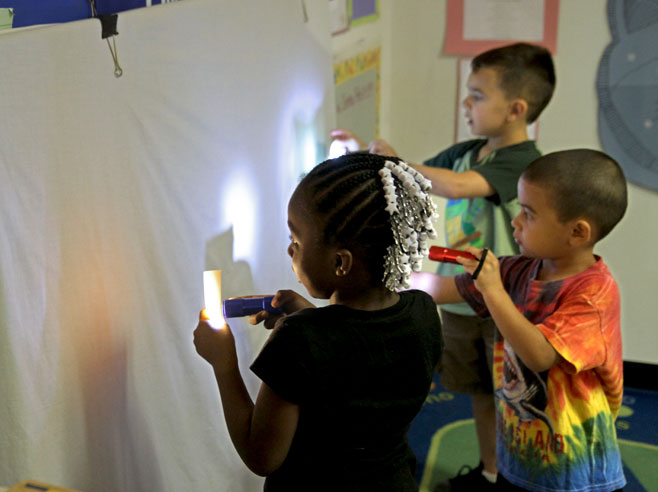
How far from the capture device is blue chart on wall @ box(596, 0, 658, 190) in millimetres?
2186

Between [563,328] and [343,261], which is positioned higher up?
[343,261]

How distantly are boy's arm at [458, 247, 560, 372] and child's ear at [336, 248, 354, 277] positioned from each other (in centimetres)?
42

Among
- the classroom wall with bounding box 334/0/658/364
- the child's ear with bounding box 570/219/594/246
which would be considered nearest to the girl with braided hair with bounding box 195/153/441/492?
the child's ear with bounding box 570/219/594/246

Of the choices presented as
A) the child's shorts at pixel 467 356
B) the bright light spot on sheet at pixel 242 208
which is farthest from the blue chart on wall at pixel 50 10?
the child's shorts at pixel 467 356

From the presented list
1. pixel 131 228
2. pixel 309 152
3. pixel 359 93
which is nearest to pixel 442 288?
pixel 309 152

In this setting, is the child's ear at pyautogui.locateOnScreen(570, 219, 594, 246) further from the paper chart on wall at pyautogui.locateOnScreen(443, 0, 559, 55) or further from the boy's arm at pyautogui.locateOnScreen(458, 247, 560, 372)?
the paper chart on wall at pyautogui.locateOnScreen(443, 0, 559, 55)

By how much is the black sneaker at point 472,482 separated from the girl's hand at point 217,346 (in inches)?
49.0

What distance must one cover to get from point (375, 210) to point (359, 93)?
1.38 meters

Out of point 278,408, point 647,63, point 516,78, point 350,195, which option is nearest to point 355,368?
point 278,408

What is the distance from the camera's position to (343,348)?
77 centimetres

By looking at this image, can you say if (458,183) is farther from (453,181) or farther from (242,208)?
(242,208)

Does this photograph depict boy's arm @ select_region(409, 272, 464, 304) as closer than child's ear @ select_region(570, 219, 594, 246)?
No

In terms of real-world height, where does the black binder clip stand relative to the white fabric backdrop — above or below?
above

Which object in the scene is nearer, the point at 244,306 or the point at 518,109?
the point at 244,306
